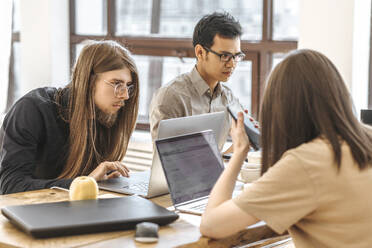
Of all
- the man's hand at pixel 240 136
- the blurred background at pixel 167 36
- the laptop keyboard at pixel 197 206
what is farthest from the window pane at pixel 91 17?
the man's hand at pixel 240 136

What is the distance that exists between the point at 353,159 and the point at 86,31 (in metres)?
3.31

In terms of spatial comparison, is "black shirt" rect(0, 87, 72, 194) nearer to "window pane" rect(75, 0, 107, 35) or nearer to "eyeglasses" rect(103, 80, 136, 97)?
"eyeglasses" rect(103, 80, 136, 97)

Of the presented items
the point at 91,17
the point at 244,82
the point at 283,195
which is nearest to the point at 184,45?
the point at 244,82

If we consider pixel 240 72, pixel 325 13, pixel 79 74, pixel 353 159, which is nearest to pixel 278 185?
pixel 353 159

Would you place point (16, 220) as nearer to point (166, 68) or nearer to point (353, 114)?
point (353, 114)

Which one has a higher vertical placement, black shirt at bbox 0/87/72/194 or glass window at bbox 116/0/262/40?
glass window at bbox 116/0/262/40

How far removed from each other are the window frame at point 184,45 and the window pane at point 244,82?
0.14 ft

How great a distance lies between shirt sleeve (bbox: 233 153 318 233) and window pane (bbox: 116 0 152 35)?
9.39 ft

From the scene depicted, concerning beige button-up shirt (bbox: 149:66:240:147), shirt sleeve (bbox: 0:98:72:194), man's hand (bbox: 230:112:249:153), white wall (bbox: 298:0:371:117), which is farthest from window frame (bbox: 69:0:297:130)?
man's hand (bbox: 230:112:249:153)

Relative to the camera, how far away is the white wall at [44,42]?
434 centimetres

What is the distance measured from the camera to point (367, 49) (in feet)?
10.3

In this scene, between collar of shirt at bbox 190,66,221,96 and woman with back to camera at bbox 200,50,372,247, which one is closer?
woman with back to camera at bbox 200,50,372,247

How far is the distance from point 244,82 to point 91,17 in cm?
138

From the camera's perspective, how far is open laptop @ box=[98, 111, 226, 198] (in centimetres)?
199
